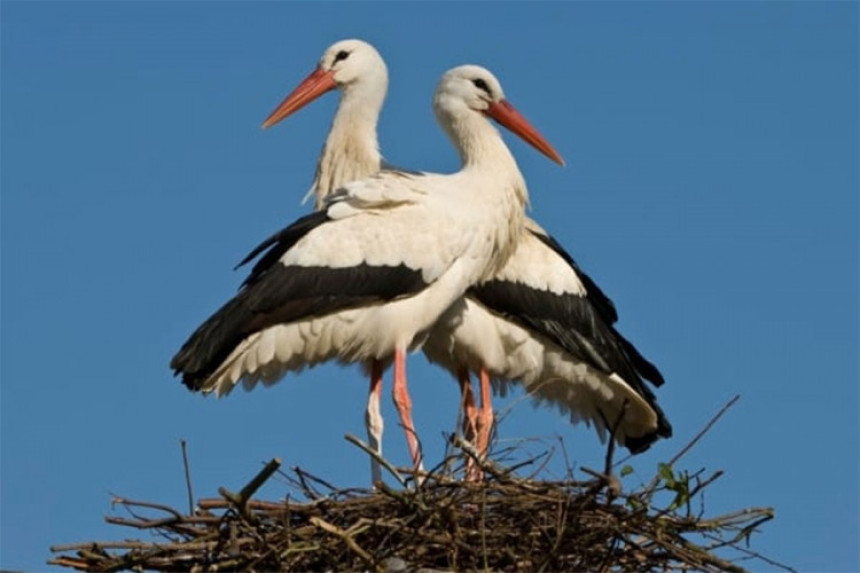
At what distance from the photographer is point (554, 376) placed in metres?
15.5

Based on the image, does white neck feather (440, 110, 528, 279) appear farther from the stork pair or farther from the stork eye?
the stork eye

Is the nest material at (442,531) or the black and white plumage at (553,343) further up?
the black and white plumage at (553,343)

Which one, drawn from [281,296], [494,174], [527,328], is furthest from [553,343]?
[281,296]

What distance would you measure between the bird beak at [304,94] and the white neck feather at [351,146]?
0.88ft

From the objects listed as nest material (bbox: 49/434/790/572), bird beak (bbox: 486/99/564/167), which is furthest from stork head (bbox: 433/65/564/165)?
nest material (bbox: 49/434/790/572)

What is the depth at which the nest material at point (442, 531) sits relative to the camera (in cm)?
1125

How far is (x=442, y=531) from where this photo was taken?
37.4 feet

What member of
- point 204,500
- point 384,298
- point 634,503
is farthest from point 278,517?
point 384,298

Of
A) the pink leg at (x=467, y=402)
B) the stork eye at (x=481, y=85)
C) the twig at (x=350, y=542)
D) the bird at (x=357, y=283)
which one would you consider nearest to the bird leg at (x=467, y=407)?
the pink leg at (x=467, y=402)

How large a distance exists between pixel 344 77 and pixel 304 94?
0.96 ft

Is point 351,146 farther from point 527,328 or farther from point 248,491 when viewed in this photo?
point 248,491

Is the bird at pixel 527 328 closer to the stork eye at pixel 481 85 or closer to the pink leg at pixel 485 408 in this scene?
the pink leg at pixel 485 408

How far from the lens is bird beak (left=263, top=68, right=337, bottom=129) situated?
15.6 meters

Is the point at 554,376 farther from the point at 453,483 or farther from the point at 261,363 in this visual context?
the point at 453,483
